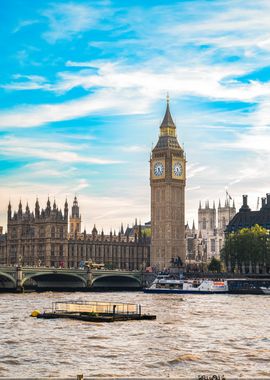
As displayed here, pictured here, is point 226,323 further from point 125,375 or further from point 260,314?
point 125,375

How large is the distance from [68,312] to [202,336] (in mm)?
15144

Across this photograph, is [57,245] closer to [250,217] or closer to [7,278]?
[250,217]

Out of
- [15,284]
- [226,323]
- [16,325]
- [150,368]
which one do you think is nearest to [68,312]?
[16,325]

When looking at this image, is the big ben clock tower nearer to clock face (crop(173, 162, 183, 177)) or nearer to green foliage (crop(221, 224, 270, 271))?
clock face (crop(173, 162, 183, 177))

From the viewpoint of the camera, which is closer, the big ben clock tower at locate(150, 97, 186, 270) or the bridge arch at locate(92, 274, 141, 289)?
the bridge arch at locate(92, 274, 141, 289)

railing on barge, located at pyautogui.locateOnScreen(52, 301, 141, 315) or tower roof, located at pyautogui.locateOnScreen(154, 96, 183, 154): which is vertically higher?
tower roof, located at pyautogui.locateOnScreen(154, 96, 183, 154)

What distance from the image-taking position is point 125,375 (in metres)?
36.0

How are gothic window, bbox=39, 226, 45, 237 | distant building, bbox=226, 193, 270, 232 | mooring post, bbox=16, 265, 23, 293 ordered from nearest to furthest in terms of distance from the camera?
mooring post, bbox=16, 265, 23, 293
distant building, bbox=226, 193, 270, 232
gothic window, bbox=39, 226, 45, 237

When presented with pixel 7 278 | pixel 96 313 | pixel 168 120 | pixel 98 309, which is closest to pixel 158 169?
pixel 168 120

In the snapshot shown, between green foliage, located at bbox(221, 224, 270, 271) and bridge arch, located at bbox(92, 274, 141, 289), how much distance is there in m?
17.7

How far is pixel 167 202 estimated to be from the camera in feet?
544

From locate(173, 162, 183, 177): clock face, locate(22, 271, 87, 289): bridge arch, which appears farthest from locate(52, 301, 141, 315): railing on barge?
locate(173, 162, 183, 177): clock face

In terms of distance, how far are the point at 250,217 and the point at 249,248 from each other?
3053 cm

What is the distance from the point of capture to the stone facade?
165125 millimetres
